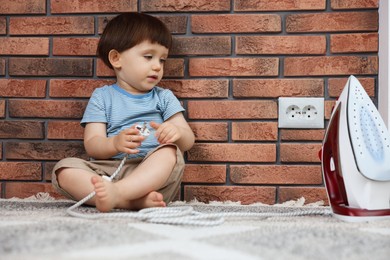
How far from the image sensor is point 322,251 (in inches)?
34.9

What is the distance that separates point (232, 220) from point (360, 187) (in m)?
0.32

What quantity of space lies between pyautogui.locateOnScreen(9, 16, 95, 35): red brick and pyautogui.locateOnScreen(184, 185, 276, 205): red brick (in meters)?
0.66

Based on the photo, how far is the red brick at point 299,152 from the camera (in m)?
1.74

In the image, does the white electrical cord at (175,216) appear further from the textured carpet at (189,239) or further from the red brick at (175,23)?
the red brick at (175,23)

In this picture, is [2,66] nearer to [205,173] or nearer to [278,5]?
[205,173]

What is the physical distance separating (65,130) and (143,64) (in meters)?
0.38

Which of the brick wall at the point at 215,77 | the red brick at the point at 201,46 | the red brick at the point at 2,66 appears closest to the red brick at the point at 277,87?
the brick wall at the point at 215,77

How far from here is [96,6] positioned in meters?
1.81

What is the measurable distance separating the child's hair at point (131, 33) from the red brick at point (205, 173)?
0.41 metres

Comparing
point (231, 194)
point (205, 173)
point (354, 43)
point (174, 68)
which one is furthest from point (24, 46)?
point (354, 43)

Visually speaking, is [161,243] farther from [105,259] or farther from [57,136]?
[57,136]

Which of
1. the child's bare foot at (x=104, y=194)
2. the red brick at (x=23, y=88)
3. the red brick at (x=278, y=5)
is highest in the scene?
the red brick at (x=278, y=5)

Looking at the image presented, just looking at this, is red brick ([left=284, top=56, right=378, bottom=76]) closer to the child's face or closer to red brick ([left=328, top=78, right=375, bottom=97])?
red brick ([left=328, top=78, right=375, bottom=97])

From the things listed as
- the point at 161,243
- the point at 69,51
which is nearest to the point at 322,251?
the point at 161,243
